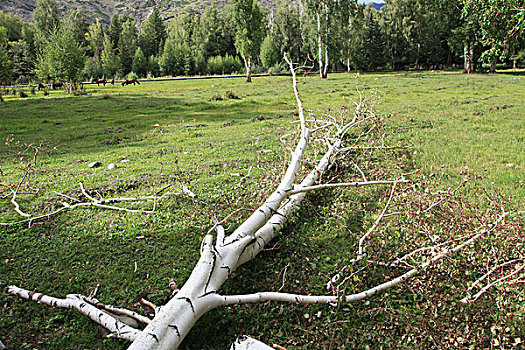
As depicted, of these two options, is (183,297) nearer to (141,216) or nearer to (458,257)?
(141,216)

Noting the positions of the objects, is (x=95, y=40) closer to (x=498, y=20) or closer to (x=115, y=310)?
(x=498, y=20)

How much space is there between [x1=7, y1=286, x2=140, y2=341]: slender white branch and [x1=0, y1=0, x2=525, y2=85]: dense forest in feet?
31.6

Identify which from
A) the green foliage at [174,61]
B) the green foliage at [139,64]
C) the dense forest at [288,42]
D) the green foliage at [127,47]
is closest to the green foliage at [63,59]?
the dense forest at [288,42]

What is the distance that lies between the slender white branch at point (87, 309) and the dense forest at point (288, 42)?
379 inches

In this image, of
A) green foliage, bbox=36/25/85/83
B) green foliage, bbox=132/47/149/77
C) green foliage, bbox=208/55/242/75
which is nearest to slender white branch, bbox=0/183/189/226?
green foliage, bbox=36/25/85/83

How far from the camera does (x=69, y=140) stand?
1052 cm

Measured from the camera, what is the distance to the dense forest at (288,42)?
2547cm

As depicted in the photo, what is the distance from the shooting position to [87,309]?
10.3 feet

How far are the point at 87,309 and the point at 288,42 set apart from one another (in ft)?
222

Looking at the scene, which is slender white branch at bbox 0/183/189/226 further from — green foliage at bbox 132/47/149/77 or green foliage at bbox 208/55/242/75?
green foliage at bbox 132/47/149/77

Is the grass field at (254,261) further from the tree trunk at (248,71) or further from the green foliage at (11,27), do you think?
the green foliage at (11,27)

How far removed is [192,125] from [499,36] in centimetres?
958

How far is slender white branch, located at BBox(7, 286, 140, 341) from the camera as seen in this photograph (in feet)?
9.26

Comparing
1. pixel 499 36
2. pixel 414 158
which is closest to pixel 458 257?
pixel 414 158
